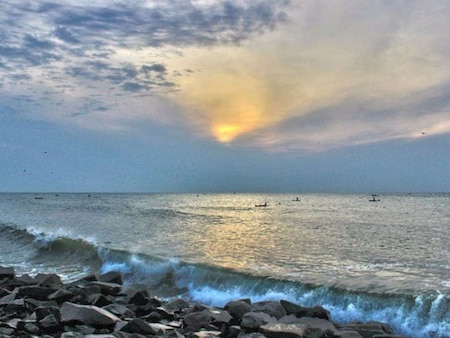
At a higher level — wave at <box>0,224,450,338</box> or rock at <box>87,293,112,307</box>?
rock at <box>87,293,112,307</box>

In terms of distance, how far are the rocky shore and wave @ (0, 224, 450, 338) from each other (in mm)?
1923

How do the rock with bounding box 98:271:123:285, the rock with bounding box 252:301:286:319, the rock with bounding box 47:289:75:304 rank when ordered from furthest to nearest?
the rock with bounding box 98:271:123:285 < the rock with bounding box 47:289:75:304 < the rock with bounding box 252:301:286:319

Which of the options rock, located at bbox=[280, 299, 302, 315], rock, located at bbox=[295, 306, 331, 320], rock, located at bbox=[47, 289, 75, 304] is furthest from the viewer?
rock, located at bbox=[47, 289, 75, 304]

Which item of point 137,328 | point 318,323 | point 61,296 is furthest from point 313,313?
point 61,296

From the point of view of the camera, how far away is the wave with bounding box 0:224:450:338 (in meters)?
11.7

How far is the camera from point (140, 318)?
984 cm

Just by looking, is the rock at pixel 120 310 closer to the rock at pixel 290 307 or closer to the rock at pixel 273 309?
the rock at pixel 273 309

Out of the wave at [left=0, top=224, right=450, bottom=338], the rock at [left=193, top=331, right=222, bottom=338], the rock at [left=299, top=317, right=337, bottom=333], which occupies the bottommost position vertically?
the wave at [left=0, top=224, right=450, bottom=338]

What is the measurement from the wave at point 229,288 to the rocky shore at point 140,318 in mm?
1923

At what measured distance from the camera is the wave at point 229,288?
11.7 m

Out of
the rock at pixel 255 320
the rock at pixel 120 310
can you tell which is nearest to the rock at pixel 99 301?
the rock at pixel 120 310

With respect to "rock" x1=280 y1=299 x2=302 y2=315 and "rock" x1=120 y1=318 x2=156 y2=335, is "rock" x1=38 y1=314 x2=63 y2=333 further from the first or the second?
"rock" x1=280 y1=299 x2=302 y2=315

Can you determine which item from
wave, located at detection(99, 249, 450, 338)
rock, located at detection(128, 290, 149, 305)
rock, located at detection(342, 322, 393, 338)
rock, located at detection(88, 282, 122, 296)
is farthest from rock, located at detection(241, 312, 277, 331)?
rock, located at detection(88, 282, 122, 296)

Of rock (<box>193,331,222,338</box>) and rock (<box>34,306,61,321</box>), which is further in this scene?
rock (<box>34,306,61,321</box>)
